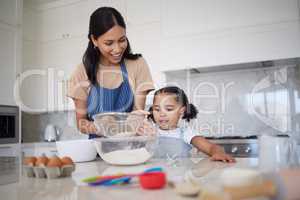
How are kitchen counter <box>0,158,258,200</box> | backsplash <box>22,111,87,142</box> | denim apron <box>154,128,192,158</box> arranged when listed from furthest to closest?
backsplash <box>22,111,87,142</box> < denim apron <box>154,128,192,158</box> < kitchen counter <box>0,158,258,200</box>

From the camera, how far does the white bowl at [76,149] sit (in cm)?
110

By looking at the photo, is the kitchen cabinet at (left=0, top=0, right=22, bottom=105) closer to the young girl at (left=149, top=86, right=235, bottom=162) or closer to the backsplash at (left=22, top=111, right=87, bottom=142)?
the backsplash at (left=22, top=111, right=87, bottom=142)

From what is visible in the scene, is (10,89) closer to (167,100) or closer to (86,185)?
(167,100)

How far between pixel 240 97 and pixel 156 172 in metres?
2.11

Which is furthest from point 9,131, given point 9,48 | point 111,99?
point 111,99

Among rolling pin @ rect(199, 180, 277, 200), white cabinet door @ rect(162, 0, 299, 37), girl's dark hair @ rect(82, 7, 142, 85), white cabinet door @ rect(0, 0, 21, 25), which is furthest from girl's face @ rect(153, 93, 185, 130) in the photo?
white cabinet door @ rect(0, 0, 21, 25)

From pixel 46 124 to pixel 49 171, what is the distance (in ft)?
8.89

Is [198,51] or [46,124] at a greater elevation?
[198,51]

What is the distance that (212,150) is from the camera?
47.6 inches

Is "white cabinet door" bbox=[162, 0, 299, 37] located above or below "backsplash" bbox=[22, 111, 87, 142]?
above

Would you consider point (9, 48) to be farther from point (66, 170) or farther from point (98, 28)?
point (66, 170)

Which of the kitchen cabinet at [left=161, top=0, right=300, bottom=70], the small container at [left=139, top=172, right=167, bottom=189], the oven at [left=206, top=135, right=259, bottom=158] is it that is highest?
the kitchen cabinet at [left=161, top=0, right=300, bottom=70]

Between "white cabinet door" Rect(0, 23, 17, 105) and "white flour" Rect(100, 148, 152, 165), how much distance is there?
80.4 inches

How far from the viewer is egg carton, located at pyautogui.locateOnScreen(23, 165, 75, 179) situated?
713mm
